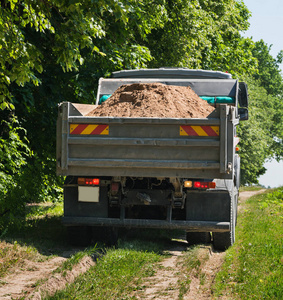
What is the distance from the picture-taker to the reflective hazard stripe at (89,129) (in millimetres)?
7562

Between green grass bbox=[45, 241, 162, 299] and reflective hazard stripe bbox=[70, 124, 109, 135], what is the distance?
167 cm

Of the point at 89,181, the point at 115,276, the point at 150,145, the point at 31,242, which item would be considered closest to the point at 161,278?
the point at 115,276

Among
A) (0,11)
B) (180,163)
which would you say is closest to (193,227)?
(180,163)

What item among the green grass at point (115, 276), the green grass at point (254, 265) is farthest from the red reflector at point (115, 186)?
the green grass at point (254, 265)

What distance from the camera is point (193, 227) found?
27.7ft

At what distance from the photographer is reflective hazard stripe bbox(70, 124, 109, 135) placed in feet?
24.8

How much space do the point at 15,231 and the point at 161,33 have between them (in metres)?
12.5

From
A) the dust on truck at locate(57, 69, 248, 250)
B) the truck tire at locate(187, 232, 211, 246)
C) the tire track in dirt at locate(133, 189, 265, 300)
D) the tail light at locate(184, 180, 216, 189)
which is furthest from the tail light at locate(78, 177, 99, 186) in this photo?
the truck tire at locate(187, 232, 211, 246)

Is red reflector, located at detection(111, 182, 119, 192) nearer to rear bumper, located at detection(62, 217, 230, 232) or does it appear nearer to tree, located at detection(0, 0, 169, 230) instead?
rear bumper, located at detection(62, 217, 230, 232)

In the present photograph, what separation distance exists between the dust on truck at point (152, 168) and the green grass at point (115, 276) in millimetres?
781

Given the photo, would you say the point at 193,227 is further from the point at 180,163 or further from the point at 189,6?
the point at 189,6

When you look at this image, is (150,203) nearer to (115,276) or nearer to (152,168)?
(152,168)

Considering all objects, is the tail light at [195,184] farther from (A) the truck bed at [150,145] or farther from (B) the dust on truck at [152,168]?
(A) the truck bed at [150,145]

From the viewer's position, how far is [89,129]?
760 cm
